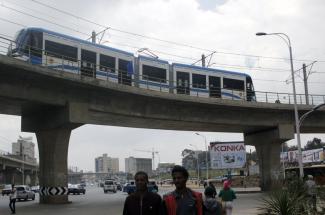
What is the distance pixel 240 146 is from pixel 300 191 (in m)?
48.2

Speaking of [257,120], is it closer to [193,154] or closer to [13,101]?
[13,101]

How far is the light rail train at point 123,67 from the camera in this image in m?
29.9

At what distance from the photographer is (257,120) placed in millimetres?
43219

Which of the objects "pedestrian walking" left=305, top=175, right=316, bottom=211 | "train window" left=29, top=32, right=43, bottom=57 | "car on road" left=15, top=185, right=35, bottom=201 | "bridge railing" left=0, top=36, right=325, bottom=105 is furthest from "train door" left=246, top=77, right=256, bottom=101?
"pedestrian walking" left=305, top=175, right=316, bottom=211

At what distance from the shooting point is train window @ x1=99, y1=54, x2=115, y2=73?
111ft

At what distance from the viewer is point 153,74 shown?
3831 centimetres

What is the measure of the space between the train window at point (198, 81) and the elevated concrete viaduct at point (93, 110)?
2.13 metres

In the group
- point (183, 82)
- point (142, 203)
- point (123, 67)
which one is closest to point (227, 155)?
point (183, 82)

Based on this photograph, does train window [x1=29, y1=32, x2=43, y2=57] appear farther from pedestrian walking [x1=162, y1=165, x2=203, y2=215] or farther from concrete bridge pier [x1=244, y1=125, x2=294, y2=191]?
pedestrian walking [x1=162, y1=165, x2=203, y2=215]

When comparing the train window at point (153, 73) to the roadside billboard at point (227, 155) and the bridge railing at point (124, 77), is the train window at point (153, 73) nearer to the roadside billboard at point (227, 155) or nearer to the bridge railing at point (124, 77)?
the bridge railing at point (124, 77)

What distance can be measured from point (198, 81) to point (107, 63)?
9525 mm

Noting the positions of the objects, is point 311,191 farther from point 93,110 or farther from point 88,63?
point 88,63

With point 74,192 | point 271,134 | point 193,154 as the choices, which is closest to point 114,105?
point 271,134

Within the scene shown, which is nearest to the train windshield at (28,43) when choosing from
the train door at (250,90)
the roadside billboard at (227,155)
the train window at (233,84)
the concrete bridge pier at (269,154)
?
the train window at (233,84)
